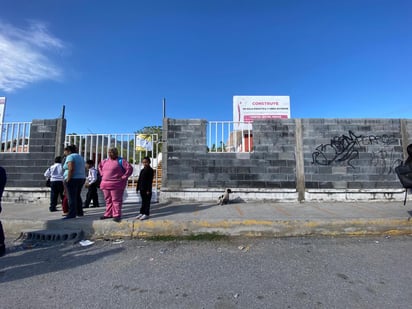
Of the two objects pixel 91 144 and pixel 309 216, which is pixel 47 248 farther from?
pixel 309 216

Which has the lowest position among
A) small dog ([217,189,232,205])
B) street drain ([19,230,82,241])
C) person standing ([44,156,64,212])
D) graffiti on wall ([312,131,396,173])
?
street drain ([19,230,82,241])

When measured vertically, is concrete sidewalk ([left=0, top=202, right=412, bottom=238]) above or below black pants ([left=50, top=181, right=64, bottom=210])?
below

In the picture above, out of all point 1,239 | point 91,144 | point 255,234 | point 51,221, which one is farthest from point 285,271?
point 91,144

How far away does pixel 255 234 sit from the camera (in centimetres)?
482

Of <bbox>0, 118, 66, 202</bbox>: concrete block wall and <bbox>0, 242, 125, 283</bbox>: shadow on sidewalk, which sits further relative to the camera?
<bbox>0, 118, 66, 202</bbox>: concrete block wall

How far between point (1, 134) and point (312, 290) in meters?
9.90

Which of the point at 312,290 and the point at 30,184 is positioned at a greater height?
the point at 30,184

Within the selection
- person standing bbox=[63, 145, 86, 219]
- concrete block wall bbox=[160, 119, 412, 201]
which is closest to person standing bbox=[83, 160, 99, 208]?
person standing bbox=[63, 145, 86, 219]

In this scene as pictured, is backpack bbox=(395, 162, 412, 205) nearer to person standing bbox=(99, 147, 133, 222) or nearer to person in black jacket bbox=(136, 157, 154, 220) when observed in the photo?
person in black jacket bbox=(136, 157, 154, 220)

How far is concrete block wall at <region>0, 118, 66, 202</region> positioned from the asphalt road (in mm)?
3825

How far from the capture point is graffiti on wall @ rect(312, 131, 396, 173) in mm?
7523

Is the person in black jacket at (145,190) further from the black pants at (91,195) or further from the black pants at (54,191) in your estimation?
the black pants at (54,191)

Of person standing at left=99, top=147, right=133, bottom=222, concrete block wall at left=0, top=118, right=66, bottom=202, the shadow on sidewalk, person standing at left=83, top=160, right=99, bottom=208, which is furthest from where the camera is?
concrete block wall at left=0, top=118, right=66, bottom=202

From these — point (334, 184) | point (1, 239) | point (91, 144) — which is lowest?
point (1, 239)
